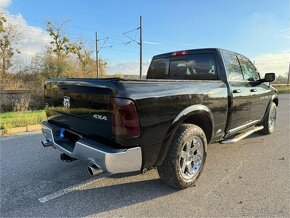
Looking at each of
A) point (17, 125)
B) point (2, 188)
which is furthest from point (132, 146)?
point (17, 125)

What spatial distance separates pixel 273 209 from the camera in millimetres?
2916

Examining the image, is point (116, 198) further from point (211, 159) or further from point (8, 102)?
point (8, 102)

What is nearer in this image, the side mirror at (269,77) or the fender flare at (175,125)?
the fender flare at (175,125)

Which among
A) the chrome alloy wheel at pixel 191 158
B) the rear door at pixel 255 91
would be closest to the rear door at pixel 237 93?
the rear door at pixel 255 91

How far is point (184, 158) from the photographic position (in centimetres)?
338

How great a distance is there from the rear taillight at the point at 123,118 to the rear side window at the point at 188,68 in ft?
7.25

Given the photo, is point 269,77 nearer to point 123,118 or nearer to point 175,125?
point 175,125

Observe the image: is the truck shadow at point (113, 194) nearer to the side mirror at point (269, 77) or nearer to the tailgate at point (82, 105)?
the tailgate at point (82, 105)

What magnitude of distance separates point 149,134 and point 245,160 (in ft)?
8.27

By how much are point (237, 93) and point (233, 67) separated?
534 mm

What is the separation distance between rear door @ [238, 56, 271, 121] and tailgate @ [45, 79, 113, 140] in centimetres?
334

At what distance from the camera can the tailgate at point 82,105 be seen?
2.70m

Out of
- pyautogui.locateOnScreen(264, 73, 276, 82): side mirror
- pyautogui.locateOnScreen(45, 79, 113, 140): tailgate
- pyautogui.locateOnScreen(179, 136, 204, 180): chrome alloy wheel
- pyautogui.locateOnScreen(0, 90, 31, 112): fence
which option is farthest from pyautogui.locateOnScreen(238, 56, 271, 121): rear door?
pyautogui.locateOnScreen(0, 90, 31, 112): fence

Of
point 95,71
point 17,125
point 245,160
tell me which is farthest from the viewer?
point 95,71
